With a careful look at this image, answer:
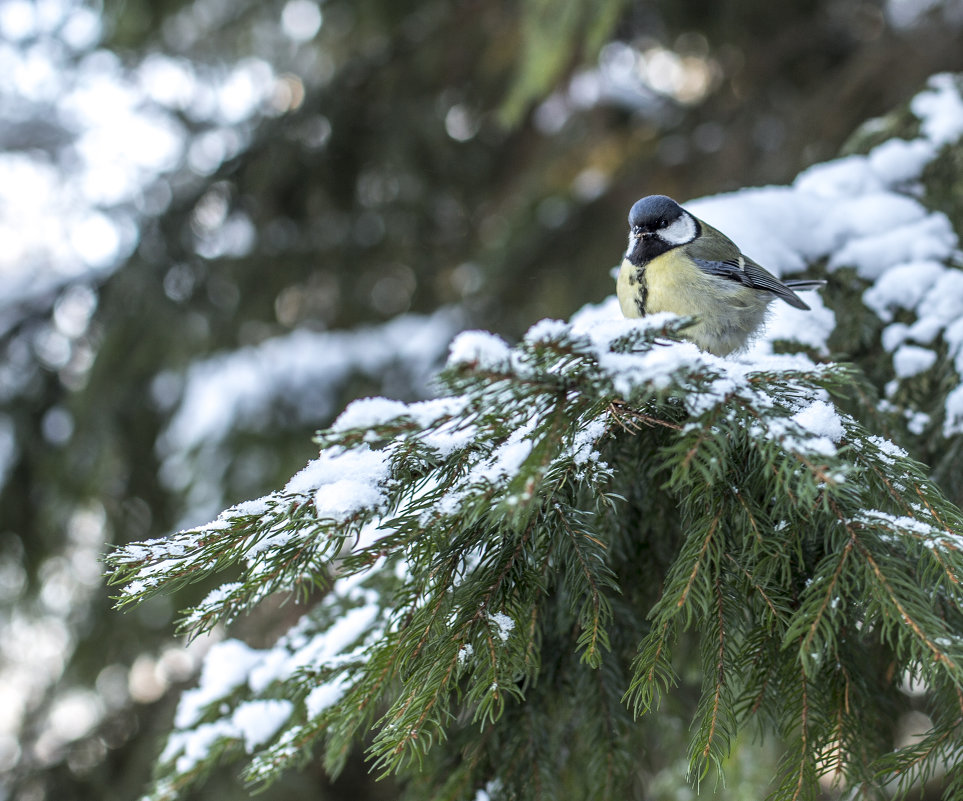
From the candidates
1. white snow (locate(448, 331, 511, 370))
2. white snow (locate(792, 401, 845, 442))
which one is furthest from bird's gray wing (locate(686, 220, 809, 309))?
white snow (locate(448, 331, 511, 370))

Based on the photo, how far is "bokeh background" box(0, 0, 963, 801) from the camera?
11.9 ft

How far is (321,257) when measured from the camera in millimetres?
4367

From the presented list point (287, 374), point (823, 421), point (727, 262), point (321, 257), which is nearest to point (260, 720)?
point (823, 421)

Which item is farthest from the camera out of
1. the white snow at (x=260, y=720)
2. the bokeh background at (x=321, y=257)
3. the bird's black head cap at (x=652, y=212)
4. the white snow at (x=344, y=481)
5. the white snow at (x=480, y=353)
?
the bokeh background at (x=321, y=257)

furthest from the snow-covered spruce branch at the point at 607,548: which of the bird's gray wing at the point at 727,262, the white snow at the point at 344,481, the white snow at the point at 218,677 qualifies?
the bird's gray wing at the point at 727,262

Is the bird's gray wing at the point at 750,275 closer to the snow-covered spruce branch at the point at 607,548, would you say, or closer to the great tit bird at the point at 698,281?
the great tit bird at the point at 698,281

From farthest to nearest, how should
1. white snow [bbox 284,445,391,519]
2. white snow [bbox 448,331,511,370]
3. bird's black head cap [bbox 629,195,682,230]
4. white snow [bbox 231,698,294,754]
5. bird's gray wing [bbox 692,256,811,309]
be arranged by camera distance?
bird's black head cap [bbox 629,195,682,230], bird's gray wing [bbox 692,256,811,309], white snow [bbox 231,698,294,754], white snow [bbox 284,445,391,519], white snow [bbox 448,331,511,370]

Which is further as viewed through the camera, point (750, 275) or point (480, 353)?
point (750, 275)

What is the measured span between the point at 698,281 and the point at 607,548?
106 centimetres

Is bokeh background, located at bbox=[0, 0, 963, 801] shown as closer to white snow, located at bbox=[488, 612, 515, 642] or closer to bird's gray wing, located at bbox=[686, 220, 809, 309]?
bird's gray wing, located at bbox=[686, 220, 809, 309]

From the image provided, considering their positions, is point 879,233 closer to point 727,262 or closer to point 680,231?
point 727,262

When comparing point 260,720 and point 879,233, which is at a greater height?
point 879,233

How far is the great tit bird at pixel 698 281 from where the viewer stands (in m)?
1.99

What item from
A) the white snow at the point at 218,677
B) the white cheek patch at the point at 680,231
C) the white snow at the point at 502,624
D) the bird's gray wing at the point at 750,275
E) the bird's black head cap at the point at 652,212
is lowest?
the white snow at the point at 218,677
